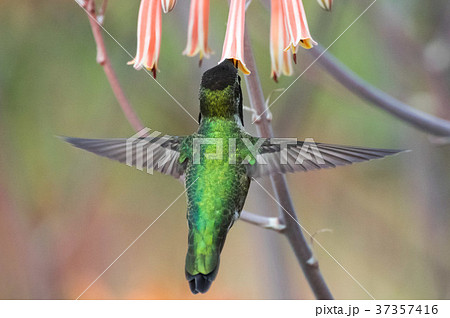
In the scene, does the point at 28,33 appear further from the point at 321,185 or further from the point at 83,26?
the point at 321,185

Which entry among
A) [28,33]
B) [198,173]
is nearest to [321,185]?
[198,173]

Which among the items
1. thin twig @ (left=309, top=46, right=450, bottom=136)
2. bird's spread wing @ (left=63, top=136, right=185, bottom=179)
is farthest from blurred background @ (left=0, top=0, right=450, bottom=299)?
bird's spread wing @ (left=63, top=136, right=185, bottom=179)

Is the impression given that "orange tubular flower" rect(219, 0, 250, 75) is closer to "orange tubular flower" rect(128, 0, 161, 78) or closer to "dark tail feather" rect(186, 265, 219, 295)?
"orange tubular flower" rect(128, 0, 161, 78)

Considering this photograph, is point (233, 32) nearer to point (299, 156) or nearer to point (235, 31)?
point (235, 31)

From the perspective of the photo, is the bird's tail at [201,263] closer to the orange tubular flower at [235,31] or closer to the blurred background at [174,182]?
the orange tubular flower at [235,31]
